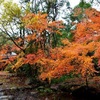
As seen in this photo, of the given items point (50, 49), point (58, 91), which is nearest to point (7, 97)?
point (58, 91)

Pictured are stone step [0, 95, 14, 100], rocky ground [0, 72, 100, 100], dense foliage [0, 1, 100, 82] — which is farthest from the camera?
stone step [0, 95, 14, 100]

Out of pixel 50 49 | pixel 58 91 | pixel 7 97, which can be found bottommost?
pixel 7 97

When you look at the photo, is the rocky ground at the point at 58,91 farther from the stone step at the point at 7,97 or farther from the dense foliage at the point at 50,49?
the dense foliage at the point at 50,49

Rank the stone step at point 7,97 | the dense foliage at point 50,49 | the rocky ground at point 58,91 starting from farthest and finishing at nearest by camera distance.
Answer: the stone step at point 7,97, the rocky ground at point 58,91, the dense foliage at point 50,49

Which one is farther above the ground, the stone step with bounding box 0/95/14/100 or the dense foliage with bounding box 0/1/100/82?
the dense foliage with bounding box 0/1/100/82

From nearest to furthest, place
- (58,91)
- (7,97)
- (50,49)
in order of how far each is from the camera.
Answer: (7,97) → (58,91) → (50,49)

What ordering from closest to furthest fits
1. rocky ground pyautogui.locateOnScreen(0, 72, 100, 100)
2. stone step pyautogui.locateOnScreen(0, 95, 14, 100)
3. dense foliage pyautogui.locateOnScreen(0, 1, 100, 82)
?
dense foliage pyautogui.locateOnScreen(0, 1, 100, 82) < rocky ground pyautogui.locateOnScreen(0, 72, 100, 100) < stone step pyautogui.locateOnScreen(0, 95, 14, 100)

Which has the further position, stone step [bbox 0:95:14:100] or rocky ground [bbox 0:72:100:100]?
stone step [bbox 0:95:14:100]

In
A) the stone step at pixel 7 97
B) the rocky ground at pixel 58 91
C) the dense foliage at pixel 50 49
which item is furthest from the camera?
the stone step at pixel 7 97

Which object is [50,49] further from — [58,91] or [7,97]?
[7,97]

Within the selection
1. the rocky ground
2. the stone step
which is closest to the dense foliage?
the rocky ground

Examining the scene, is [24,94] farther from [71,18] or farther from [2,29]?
[71,18]

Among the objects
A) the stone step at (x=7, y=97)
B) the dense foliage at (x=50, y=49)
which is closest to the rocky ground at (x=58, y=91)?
the stone step at (x=7, y=97)

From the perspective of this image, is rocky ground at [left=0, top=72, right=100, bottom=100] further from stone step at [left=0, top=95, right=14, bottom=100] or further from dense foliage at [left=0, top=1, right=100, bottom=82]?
dense foliage at [left=0, top=1, right=100, bottom=82]
